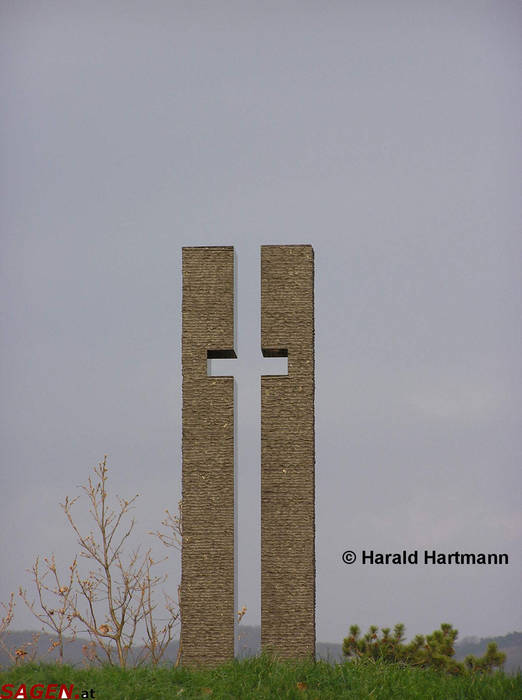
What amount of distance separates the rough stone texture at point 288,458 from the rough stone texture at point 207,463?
0.34 metres

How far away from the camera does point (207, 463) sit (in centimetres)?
914

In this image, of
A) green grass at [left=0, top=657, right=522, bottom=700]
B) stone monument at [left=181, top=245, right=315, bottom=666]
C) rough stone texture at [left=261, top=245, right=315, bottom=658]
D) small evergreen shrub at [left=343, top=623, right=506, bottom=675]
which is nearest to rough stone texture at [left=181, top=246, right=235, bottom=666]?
stone monument at [left=181, top=245, right=315, bottom=666]

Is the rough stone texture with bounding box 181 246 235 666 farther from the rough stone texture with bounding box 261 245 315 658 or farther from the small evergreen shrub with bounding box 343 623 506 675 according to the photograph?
the small evergreen shrub with bounding box 343 623 506 675

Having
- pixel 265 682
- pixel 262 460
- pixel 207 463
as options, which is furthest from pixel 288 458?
pixel 265 682

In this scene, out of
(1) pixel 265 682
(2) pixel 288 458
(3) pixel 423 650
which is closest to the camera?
(1) pixel 265 682

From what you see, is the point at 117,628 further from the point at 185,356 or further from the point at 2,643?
the point at 185,356

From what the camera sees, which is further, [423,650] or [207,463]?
[423,650]

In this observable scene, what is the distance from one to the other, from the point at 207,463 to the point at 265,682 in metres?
2.09

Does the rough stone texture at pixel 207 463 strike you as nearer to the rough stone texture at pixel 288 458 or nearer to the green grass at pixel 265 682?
the rough stone texture at pixel 288 458

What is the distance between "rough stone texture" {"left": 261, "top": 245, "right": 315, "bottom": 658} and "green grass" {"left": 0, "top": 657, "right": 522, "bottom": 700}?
1.47 ft

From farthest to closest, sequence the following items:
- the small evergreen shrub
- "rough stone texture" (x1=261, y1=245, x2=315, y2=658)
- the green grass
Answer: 1. the small evergreen shrub
2. "rough stone texture" (x1=261, y1=245, x2=315, y2=658)
3. the green grass

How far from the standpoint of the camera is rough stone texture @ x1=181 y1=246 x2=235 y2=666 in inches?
352

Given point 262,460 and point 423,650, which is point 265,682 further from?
point 423,650

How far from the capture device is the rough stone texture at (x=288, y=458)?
8859mm
